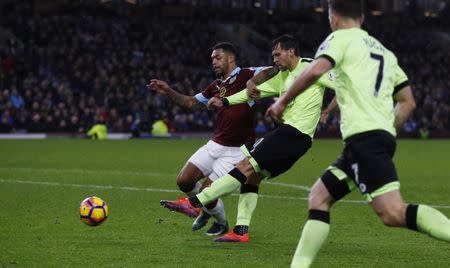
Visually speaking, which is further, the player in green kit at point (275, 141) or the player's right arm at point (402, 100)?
the player in green kit at point (275, 141)

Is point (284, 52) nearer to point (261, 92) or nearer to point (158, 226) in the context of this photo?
point (261, 92)

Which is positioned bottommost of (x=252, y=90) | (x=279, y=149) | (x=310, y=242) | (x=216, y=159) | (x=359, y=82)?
(x=216, y=159)

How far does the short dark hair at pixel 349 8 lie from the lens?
7.07 metres

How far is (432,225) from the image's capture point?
697cm

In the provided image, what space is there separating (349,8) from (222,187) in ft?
10.8

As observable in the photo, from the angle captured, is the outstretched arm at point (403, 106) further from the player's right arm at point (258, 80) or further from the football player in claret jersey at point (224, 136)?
the football player in claret jersey at point (224, 136)

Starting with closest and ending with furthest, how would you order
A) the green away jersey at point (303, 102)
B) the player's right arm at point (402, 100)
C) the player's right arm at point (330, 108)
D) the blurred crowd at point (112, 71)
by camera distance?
the player's right arm at point (402, 100), the player's right arm at point (330, 108), the green away jersey at point (303, 102), the blurred crowd at point (112, 71)

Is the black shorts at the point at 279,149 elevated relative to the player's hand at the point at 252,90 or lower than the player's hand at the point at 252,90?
lower

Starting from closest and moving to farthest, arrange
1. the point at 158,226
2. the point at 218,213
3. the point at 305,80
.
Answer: the point at 305,80
the point at 218,213
the point at 158,226

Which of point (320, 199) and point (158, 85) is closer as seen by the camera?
point (320, 199)

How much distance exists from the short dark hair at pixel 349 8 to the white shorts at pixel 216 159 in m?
4.08

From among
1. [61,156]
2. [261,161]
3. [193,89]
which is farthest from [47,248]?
[193,89]

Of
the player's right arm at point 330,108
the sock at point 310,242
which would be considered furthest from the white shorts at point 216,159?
the sock at point 310,242

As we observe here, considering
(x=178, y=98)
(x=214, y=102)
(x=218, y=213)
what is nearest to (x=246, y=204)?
(x=218, y=213)
